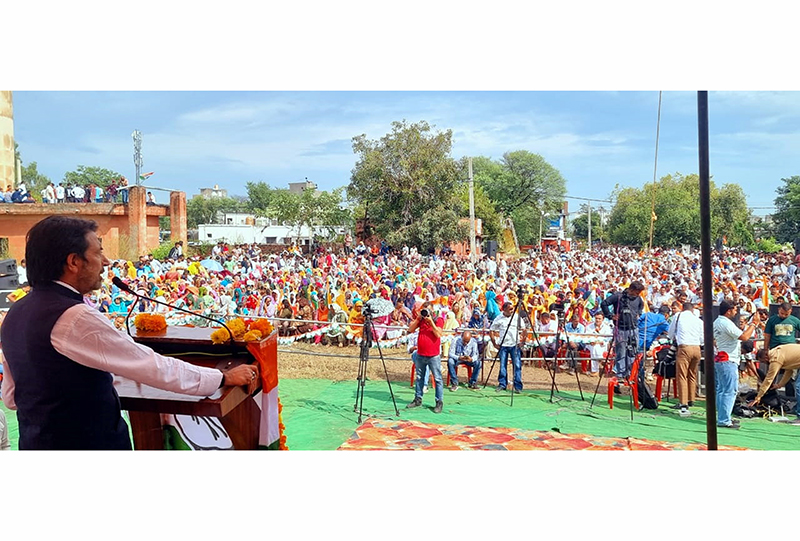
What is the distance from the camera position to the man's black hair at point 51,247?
96.6 inches

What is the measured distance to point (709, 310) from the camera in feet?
12.9

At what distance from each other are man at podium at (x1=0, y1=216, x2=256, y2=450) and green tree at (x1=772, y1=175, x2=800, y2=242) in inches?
521

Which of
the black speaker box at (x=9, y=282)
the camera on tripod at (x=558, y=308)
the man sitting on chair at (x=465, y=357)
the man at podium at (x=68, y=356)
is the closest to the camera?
the man at podium at (x=68, y=356)

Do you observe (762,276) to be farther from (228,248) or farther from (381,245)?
(228,248)

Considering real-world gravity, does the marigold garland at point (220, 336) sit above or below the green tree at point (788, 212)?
below

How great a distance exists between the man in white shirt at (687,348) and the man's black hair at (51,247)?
7.04 metres

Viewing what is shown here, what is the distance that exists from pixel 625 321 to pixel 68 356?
721 centimetres

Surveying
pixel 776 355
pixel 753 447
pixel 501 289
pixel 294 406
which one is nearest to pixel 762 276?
pixel 501 289

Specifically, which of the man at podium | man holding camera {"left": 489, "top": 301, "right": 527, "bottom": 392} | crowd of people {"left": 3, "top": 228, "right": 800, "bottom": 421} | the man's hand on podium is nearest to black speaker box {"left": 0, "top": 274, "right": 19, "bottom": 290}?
crowd of people {"left": 3, "top": 228, "right": 800, "bottom": 421}

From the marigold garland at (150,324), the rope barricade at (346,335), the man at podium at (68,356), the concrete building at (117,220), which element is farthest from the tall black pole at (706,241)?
the concrete building at (117,220)

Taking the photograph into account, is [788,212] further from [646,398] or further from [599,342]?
[646,398]

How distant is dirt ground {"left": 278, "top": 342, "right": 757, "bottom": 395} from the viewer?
9.24m

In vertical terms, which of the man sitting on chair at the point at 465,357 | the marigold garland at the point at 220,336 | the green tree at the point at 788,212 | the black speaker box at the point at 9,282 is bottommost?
the man sitting on chair at the point at 465,357

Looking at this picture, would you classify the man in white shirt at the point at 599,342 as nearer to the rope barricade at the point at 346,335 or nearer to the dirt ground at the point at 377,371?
the rope barricade at the point at 346,335
